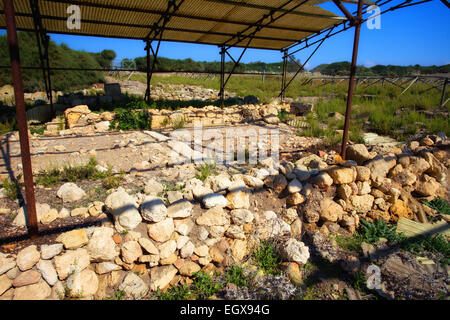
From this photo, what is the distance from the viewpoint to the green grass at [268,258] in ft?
10.3

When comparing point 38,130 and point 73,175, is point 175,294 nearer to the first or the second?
point 73,175

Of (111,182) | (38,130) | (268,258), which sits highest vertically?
(38,130)

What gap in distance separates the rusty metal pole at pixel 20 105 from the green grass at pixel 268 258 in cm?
248

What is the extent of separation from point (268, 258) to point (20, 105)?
310cm

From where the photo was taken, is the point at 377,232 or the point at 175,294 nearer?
the point at 175,294

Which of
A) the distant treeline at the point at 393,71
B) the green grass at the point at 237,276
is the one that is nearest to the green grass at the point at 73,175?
the green grass at the point at 237,276

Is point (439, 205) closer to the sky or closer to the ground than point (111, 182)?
closer to the ground

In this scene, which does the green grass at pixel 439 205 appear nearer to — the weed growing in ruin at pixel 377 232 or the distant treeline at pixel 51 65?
the weed growing in ruin at pixel 377 232

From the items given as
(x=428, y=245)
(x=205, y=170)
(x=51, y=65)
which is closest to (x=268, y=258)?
(x=205, y=170)

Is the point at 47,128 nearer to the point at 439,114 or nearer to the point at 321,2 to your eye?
the point at 321,2

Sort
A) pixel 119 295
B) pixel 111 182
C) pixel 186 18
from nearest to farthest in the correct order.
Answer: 1. pixel 119 295
2. pixel 111 182
3. pixel 186 18

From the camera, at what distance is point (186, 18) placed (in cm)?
816

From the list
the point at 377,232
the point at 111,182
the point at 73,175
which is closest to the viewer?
the point at 111,182
